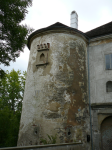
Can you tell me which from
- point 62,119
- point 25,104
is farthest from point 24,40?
point 62,119

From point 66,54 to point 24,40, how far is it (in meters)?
3.79

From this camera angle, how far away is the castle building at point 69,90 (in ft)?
32.2

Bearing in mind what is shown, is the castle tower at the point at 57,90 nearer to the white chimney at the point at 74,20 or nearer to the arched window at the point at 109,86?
the arched window at the point at 109,86

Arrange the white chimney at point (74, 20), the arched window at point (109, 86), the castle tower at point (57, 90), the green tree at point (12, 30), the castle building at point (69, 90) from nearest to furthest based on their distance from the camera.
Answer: the green tree at point (12, 30) < the castle tower at point (57, 90) < the castle building at point (69, 90) < the arched window at point (109, 86) < the white chimney at point (74, 20)

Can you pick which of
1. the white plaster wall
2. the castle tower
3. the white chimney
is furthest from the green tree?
the white chimney

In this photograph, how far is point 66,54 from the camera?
11.3 m

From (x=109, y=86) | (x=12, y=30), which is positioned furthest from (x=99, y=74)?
(x=12, y=30)

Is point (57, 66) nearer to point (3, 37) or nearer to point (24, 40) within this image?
point (24, 40)

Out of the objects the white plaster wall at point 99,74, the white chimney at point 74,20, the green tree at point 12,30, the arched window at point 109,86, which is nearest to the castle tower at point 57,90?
the white plaster wall at point 99,74

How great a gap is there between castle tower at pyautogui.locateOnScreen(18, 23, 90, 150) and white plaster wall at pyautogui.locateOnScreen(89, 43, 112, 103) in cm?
57

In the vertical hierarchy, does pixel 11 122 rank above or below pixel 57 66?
below

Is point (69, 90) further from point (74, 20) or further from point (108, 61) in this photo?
point (74, 20)

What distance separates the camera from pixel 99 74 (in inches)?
456

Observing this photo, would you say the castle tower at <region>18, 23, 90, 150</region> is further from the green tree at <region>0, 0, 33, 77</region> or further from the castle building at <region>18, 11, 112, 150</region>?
the green tree at <region>0, 0, 33, 77</region>
